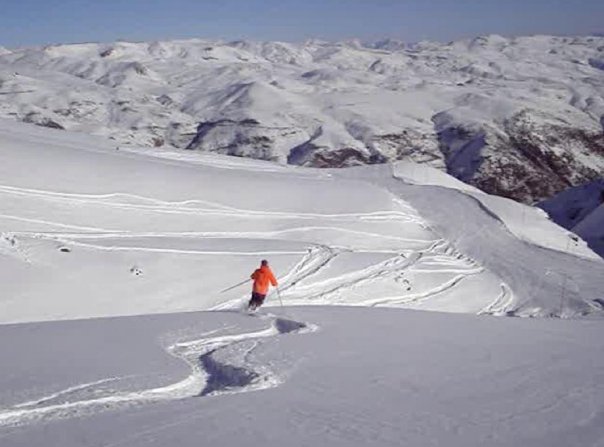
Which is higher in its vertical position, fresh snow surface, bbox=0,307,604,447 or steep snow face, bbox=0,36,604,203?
steep snow face, bbox=0,36,604,203

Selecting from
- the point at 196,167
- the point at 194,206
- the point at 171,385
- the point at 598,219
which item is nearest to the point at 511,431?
the point at 171,385

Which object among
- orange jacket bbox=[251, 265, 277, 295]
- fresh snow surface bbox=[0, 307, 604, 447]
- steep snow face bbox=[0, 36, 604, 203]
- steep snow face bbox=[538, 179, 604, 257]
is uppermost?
steep snow face bbox=[0, 36, 604, 203]

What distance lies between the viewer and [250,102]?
373ft

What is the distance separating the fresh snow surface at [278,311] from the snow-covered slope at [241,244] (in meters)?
0.08

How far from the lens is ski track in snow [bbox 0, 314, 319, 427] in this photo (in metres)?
5.68

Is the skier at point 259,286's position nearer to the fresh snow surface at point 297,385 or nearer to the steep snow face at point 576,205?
the fresh snow surface at point 297,385

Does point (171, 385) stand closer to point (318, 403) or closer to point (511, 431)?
point (318, 403)

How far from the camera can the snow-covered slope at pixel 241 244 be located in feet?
52.0

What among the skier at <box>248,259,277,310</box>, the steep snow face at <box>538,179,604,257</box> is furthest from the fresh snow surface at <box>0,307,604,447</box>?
the steep snow face at <box>538,179,604,257</box>

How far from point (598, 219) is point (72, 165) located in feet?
82.7

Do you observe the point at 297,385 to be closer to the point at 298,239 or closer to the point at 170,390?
the point at 170,390

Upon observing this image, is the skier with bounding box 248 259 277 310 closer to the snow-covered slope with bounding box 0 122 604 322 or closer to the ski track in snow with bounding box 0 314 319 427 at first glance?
the snow-covered slope with bounding box 0 122 604 322

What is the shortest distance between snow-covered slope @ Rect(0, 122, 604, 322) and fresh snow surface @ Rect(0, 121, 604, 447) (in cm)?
8

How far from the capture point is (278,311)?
12.4 m
